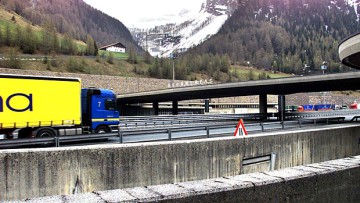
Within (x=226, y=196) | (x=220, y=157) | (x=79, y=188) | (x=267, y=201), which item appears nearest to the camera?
(x=226, y=196)

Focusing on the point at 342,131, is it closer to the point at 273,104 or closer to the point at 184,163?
the point at 184,163

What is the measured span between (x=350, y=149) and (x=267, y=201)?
61.9 feet

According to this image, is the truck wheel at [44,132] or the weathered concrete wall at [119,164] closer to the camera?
the weathered concrete wall at [119,164]

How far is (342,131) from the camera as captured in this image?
20.3 m

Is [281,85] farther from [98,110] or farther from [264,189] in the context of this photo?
[264,189]

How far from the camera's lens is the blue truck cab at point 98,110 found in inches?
948

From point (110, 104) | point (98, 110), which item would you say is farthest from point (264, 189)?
point (110, 104)

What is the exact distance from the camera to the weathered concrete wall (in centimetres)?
841

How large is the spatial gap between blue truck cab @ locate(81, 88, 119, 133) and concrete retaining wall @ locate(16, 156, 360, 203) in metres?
20.5

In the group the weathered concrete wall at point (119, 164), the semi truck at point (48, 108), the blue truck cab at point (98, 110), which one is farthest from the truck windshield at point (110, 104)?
the weathered concrete wall at point (119, 164)

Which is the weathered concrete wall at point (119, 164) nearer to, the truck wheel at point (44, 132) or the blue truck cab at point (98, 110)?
the truck wheel at point (44, 132)

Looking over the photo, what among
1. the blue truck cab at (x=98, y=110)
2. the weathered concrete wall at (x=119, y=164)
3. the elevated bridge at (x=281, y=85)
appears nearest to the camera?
the weathered concrete wall at (x=119, y=164)

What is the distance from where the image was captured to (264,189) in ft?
13.3

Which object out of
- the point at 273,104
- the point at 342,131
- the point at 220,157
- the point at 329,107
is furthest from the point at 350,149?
the point at 273,104
